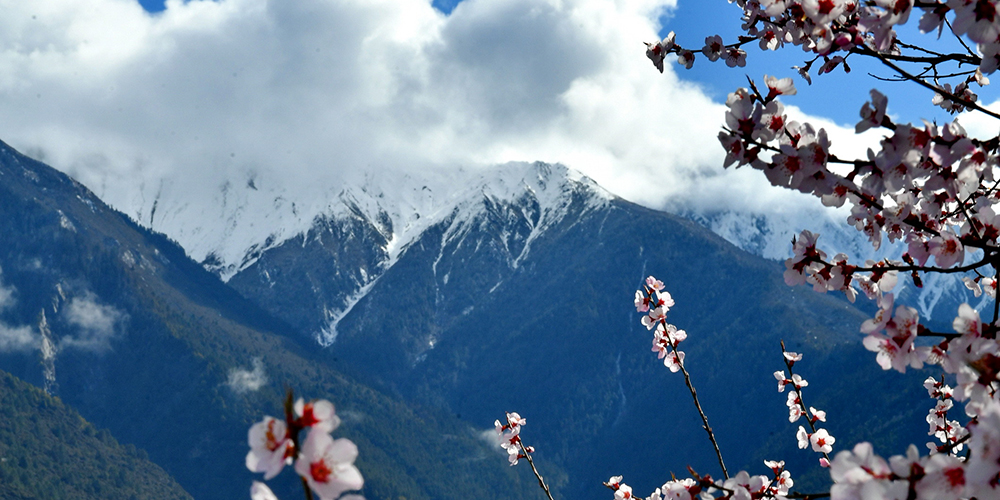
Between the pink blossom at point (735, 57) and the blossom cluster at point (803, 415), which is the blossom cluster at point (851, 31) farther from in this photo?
the blossom cluster at point (803, 415)

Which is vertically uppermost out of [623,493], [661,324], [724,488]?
[661,324]

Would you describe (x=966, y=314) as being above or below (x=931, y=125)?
below

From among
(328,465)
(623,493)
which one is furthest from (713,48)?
(623,493)

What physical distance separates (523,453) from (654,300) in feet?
6.50

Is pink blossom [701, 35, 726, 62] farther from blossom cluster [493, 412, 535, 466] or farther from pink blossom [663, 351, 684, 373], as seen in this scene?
blossom cluster [493, 412, 535, 466]

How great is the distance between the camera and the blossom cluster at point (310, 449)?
1.90 metres

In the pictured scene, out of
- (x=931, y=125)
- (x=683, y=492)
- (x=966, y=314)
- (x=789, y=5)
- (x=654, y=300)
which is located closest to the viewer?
(x=966, y=314)

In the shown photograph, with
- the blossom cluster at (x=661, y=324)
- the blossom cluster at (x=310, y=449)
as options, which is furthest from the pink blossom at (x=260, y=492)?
the blossom cluster at (x=661, y=324)

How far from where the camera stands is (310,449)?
191 cm

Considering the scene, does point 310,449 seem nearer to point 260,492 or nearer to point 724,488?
point 260,492

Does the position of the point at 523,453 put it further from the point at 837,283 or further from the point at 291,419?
the point at 291,419

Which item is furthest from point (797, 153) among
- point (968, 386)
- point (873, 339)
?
point (968, 386)

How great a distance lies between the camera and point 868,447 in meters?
1.99

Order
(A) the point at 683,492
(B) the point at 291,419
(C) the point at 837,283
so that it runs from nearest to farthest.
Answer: (B) the point at 291,419, (C) the point at 837,283, (A) the point at 683,492
